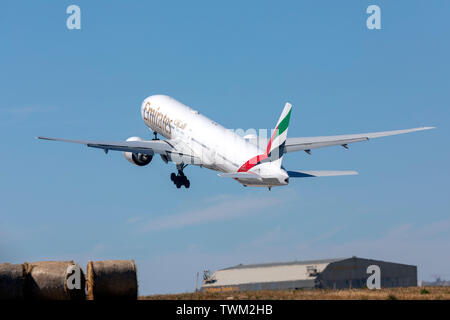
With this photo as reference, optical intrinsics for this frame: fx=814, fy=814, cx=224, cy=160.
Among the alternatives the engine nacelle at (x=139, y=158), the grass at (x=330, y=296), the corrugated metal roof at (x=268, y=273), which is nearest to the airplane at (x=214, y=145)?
the engine nacelle at (x=139, y=158)

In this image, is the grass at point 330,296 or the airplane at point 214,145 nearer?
the grass at point 330,296

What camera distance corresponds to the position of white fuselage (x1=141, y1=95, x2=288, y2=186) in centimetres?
6066

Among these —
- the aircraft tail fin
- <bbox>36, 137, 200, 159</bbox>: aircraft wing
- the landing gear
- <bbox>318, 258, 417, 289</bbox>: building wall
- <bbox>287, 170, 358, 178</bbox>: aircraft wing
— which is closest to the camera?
<bbox>287, 170, 358, 178</bbox>: aircraft wing

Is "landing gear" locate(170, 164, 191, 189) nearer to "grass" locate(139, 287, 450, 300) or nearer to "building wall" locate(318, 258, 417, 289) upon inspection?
"building wall" locate(318, 258, 417, 289)

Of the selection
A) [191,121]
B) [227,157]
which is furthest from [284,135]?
[191,121]

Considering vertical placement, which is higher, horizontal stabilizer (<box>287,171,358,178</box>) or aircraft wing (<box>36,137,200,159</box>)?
aircraft wing (<box>36,137,200,159</box>)

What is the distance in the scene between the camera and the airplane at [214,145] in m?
60.0

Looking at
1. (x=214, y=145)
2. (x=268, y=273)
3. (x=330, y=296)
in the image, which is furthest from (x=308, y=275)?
(x=330, y=296)

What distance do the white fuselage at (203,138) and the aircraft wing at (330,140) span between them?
4842 mm

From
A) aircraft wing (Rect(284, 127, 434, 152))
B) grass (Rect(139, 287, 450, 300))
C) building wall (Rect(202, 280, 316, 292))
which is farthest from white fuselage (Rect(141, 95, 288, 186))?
grass (Rect(139, 287, 450, 300))

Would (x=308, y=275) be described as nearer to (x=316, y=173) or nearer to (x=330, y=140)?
(x=330, y=140)

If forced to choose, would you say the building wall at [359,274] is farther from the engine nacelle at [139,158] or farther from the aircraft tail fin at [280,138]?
the engine nacelle at [139,158]

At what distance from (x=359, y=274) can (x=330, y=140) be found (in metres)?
16.1
